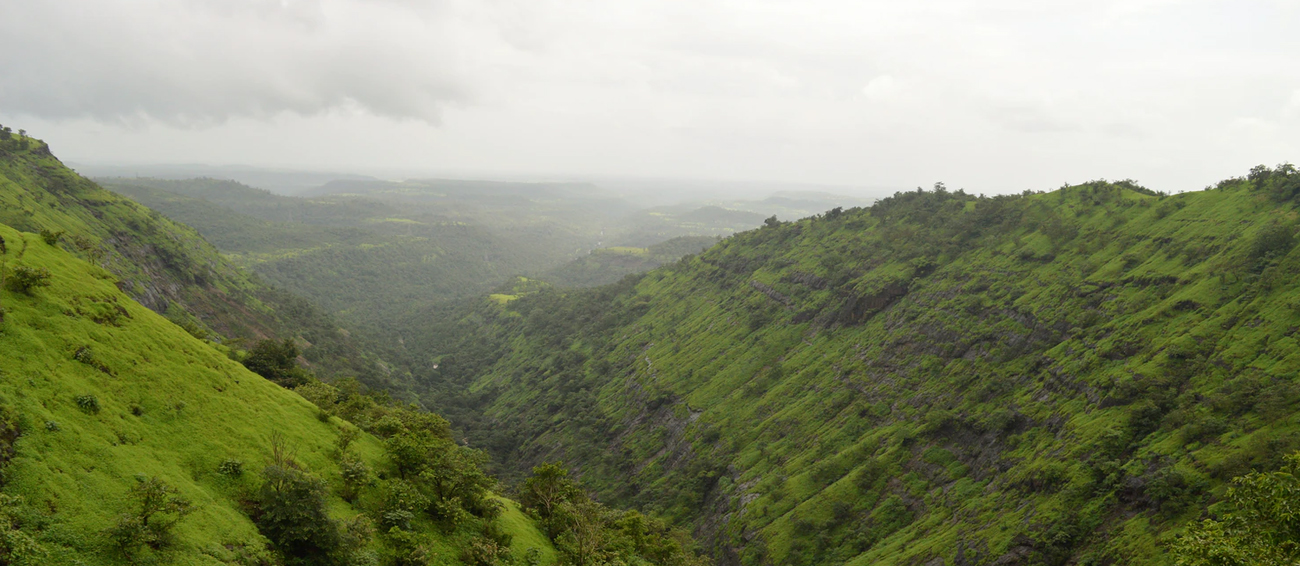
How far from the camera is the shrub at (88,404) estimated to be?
30.2 m

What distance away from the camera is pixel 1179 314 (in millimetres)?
61875

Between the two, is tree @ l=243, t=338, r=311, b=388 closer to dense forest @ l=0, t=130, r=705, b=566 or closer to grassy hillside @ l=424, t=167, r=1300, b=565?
dense forest @ l=0, t=130, r=705, b=566

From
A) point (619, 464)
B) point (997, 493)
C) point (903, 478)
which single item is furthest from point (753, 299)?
point (997, 493)

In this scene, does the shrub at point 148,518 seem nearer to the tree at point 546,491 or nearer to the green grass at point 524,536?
the green grass at point 524,536

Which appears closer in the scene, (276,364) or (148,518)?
(148,518)

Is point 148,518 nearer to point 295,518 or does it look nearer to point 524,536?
point 295,518

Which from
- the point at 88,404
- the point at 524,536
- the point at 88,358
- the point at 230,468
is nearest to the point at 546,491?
the point at 524,536

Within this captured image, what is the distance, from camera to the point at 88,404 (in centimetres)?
3039

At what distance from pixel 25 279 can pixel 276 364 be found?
3383 centimetres

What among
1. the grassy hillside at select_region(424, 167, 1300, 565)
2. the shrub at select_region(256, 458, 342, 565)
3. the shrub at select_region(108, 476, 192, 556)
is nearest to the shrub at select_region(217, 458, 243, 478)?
the shrub at select_region(256, 458, 342, 565)

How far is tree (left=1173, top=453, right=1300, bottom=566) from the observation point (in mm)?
28078

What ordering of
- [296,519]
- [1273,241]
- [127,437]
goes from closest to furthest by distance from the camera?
[127,437] → [296,519] → [1273,241]

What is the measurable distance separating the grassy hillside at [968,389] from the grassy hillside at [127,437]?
51.8 meters

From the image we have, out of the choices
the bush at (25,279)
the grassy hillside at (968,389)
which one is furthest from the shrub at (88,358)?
the grassy hillside at (968,389)
